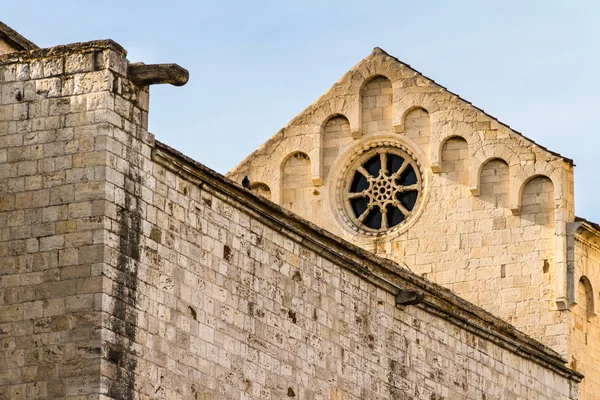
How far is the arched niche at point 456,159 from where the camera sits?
34719 millimetres

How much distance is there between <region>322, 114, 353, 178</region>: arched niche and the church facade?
40mm

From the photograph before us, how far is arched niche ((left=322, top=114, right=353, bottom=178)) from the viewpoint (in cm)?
3556

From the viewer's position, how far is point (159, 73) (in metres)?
21.8

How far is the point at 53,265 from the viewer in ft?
69.4

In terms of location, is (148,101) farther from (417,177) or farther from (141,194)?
(417,177)

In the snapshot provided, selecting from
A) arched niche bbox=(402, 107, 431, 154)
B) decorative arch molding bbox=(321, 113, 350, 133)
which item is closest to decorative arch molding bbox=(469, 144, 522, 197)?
arched niche bbox=(402, 107, 431, 154)

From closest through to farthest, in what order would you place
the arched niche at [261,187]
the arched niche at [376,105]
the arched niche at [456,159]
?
the arched niche at [456,159] < the arched niche at [376,105] < the arched niche at [261,187]

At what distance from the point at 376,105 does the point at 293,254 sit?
36.2 ft

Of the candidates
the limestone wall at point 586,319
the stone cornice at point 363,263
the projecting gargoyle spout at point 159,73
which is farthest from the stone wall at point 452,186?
the projecting gargoyle spout at point 159,73

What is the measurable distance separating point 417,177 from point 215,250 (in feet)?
40.4

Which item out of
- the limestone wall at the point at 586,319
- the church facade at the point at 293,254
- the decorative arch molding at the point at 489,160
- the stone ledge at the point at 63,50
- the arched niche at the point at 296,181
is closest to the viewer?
the church facade at the point at 293,254

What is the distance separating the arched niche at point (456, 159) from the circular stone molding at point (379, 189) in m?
0.51

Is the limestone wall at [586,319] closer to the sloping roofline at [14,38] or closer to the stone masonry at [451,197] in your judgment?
the stone masonry at [451,197]

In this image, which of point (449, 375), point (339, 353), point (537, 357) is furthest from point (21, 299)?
point (537, 357)
